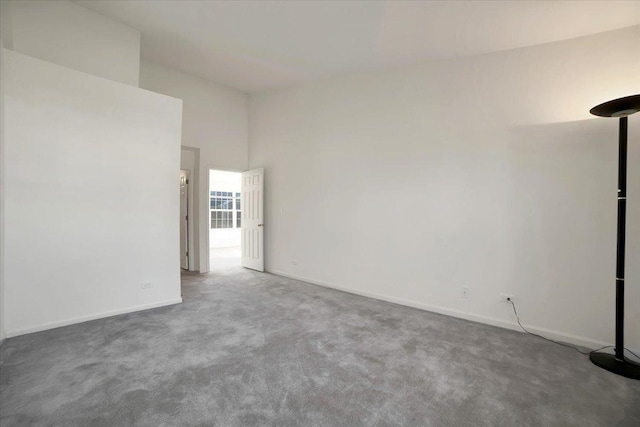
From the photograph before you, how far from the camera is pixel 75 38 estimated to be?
11.3 feet

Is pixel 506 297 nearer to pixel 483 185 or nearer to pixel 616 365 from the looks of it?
pixel 616 365

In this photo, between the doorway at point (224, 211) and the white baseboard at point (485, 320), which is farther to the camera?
the doorway at point (224, 211)

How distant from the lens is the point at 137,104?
3.54 m

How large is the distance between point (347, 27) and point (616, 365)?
4.19 metres

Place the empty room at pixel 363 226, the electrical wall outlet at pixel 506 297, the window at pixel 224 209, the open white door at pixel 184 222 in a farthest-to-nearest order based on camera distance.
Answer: the window at pixel 224 209 → the open white door at pixel 184 222 → the electrical wall outlet at pixel 506 297 → the empty room at pixel 363 226

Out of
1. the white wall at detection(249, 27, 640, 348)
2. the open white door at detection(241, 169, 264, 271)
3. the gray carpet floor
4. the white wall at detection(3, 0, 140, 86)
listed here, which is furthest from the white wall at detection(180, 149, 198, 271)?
the gray carpet floor

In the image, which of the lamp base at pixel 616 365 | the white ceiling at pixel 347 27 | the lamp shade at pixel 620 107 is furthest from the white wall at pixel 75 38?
the lamp base at pixel 616 365

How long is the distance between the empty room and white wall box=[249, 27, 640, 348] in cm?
2

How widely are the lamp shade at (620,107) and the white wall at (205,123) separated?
5.57m

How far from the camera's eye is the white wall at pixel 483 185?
110 inches

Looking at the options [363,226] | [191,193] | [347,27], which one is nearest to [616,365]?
[363,226]

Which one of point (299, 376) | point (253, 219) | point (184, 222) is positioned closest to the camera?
point (299, 376)

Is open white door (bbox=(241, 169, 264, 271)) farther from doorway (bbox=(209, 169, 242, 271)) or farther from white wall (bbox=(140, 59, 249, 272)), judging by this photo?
doorway (bbox=(209, 169, 242, 271))

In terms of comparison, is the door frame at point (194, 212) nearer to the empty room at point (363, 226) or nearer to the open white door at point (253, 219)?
the open white door at point (253, 219)
